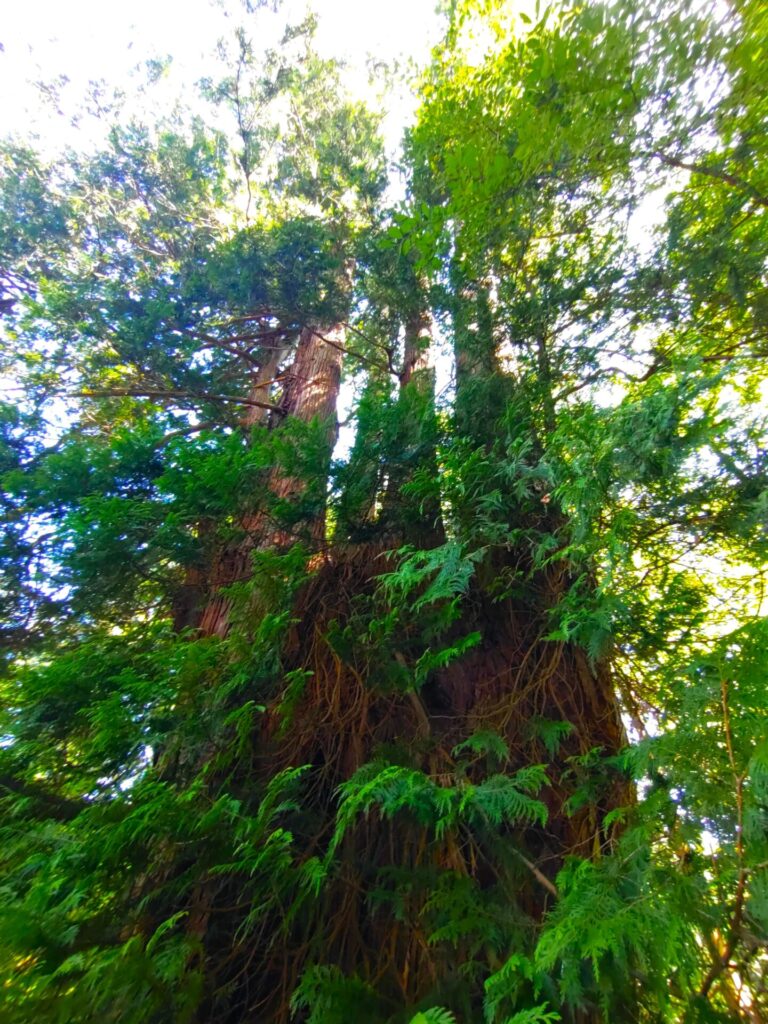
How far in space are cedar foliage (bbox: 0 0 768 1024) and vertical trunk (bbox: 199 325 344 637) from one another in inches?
2.2

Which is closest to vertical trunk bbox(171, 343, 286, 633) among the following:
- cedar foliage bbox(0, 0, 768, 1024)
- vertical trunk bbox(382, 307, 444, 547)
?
cedar foliage bbox(0, 0, 768, 1024)

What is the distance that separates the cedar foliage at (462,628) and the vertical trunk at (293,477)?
6 centimetres

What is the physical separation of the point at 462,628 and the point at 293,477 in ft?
4.55

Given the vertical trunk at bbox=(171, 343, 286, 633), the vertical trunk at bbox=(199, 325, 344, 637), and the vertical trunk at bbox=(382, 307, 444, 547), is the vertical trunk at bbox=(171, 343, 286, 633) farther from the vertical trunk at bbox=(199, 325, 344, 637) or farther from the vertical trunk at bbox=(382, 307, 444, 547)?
the vertical trunk at bbox=(382, 307, 444, 547)

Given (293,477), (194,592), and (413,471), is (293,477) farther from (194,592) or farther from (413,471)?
(194,592)

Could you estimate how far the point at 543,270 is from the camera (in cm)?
421

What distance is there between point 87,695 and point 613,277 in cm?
424

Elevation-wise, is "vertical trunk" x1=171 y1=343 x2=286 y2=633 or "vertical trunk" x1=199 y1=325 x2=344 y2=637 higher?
"vertical trunk" x1=199 y1=325 x2=344 y2=637

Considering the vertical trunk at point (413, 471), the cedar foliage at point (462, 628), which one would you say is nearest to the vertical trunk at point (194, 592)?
the cedar foliage at point (462, 628)

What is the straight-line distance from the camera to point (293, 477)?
3.54m

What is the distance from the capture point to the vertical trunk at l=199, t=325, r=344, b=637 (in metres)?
3.47

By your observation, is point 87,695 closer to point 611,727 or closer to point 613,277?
point 611,727

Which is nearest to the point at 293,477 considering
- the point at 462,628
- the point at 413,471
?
the point at 413,471

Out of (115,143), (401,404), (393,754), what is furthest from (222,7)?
(393,754)
